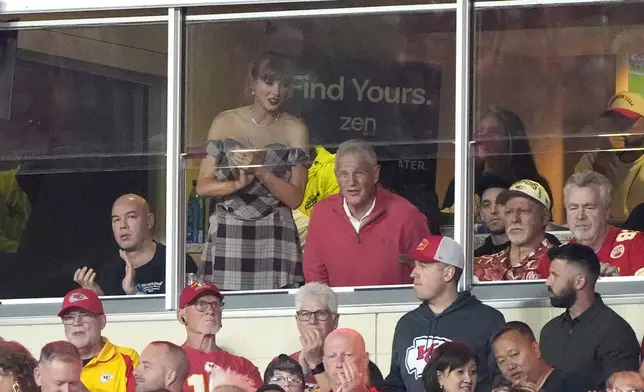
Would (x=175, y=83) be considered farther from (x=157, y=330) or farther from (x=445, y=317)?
(x=445, y=317)

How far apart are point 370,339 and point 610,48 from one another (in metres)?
1.95

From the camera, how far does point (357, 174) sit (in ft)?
29.2

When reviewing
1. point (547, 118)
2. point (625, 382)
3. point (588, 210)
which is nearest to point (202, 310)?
point (588, 210)

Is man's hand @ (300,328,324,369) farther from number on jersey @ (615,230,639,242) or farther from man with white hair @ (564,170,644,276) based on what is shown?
number on jersey @ (615,230,639,242)

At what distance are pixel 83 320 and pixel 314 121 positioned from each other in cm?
171

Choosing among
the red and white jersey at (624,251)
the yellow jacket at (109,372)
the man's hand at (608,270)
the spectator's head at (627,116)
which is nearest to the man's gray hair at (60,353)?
the yellow jacket at (109,372)

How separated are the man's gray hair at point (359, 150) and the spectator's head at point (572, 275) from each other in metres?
1.35

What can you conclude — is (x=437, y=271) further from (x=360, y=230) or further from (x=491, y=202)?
(x=491, y=202)

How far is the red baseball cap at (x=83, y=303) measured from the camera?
8.52 metres

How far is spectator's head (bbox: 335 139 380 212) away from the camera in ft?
29.1

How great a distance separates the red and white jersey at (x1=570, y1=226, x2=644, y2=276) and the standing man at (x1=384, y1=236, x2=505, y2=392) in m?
0.73

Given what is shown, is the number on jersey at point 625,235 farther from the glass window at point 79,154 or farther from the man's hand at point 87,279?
the man's hand at point 87,279

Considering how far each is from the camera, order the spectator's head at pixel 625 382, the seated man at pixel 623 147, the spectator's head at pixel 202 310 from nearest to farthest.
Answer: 1. the spectator's head at pixel 625 382
2. the spectator's head at pixel 202 310
3. the seated man at pixel 623 147

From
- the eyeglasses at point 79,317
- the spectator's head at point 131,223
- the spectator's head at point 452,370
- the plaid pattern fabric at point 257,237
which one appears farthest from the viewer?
the spectator's head at point 131,223
